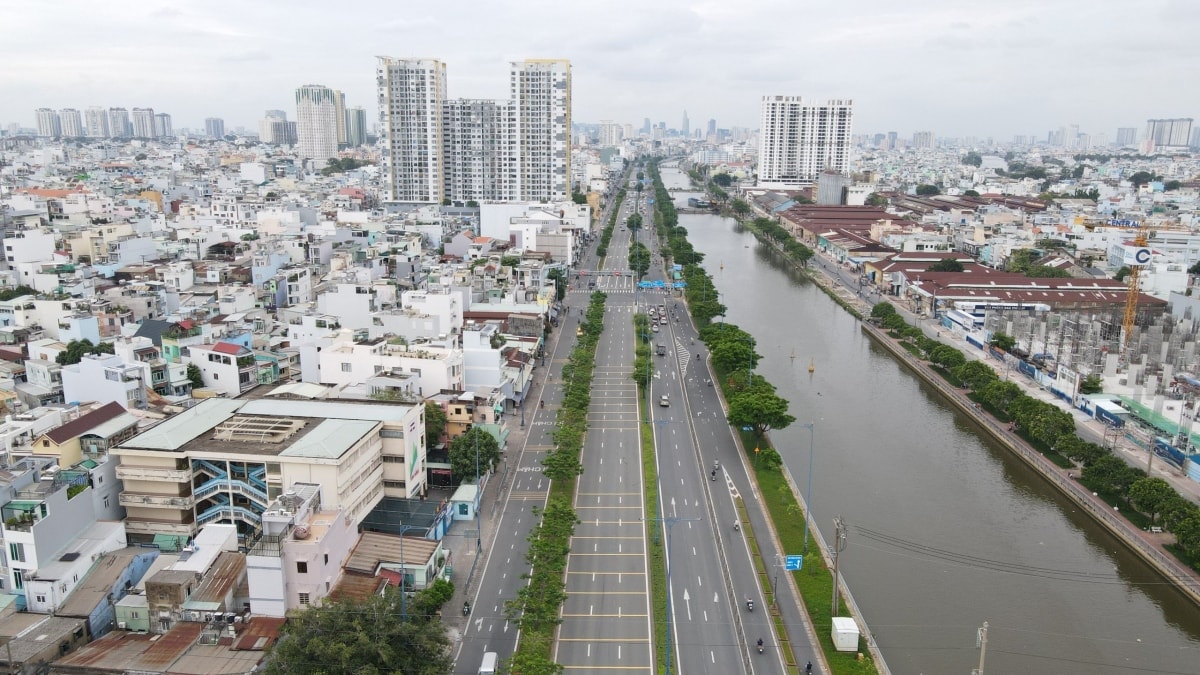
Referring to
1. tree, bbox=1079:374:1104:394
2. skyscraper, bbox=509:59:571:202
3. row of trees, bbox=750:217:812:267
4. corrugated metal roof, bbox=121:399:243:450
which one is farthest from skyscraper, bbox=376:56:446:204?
tree, bbox=1079:374:1104:394

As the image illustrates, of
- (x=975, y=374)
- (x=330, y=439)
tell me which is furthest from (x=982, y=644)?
(x=975, y=374)

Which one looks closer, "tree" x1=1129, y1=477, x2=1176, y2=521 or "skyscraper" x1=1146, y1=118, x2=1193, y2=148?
"tree" x1=1129, y1=477, x2=1176, y2=521

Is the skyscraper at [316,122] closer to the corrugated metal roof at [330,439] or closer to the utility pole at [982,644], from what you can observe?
the corrugated metal roof at [330,439]

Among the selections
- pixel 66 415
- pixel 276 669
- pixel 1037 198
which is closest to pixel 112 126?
pixel 1037 198

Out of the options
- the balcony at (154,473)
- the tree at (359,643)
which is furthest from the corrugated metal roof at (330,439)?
the tree at (359,643)

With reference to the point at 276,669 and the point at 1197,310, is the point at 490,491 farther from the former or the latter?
the point at 1197,310

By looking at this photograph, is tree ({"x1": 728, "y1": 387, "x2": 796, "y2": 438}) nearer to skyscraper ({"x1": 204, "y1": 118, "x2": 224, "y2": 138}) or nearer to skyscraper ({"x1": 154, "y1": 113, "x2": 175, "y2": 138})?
skyscraper ({"x1": 154, "y1": 113, "x2": 175, "y2": 138})
